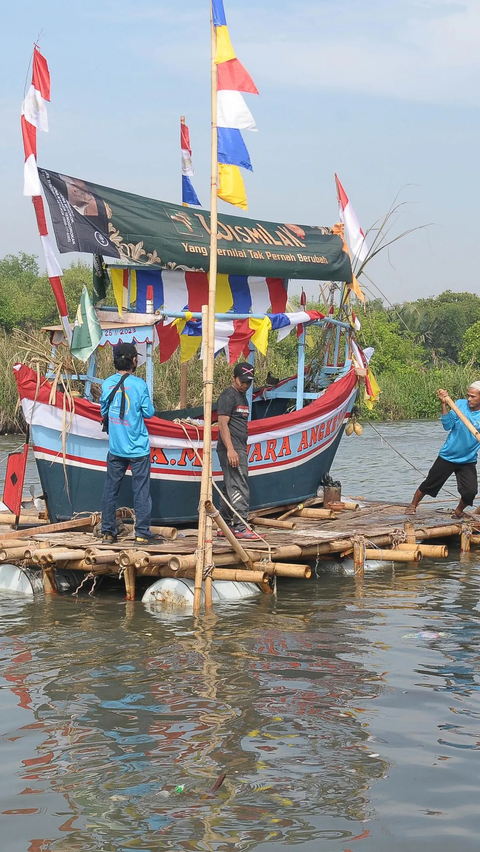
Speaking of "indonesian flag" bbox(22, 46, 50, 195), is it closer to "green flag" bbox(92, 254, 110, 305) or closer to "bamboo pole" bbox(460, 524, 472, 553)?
"green flag" bbox(92, 254, 110, 305)

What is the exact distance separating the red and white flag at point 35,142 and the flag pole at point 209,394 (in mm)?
1668

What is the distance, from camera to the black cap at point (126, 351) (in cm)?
834

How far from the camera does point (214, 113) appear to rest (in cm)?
748

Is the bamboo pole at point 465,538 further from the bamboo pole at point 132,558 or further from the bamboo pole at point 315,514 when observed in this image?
the bamboo pole at point 132,558

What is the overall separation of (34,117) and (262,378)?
31.3 ft

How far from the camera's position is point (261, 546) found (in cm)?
854

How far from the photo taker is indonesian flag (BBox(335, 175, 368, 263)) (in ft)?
35.8

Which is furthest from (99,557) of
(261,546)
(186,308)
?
(186,308)

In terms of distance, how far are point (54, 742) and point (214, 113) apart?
489 centimetres

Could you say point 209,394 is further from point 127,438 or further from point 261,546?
point 261,546

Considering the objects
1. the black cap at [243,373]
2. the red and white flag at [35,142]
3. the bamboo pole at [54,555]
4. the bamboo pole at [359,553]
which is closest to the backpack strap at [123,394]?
the red and white flag at [35,142]

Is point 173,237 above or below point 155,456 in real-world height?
above

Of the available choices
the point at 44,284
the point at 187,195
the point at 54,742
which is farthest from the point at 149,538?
the point at 44,284

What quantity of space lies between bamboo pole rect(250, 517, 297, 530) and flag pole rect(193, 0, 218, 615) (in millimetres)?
2443
